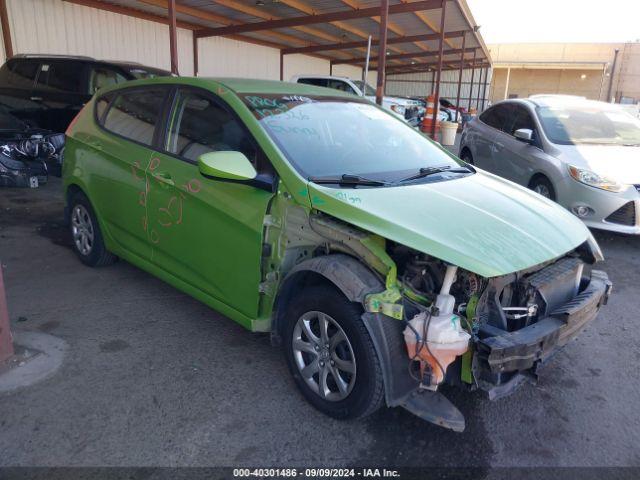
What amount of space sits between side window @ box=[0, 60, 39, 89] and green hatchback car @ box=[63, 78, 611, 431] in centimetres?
598

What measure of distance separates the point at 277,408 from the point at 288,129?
1.66 meters

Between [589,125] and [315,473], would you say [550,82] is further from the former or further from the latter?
[315,473]

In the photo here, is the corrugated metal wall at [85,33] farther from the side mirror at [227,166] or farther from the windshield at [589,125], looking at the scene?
the side mirror at [227,166]

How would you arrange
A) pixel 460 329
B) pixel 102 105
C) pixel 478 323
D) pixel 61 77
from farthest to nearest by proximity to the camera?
pixel 61 77 → pixel 102 105 → pixel 478 323 → pixel 460 329

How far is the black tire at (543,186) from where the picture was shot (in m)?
6.19

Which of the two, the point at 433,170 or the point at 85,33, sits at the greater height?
the point at 85,33

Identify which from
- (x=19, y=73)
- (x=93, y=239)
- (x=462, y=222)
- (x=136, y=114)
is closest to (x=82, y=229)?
(x=93, y=239)

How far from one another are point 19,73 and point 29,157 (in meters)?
2.83

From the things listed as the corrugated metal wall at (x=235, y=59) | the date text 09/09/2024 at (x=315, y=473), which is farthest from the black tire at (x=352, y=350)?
the corrugated metal wall at (x=235, y=59)

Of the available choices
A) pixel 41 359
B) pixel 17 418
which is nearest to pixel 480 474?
pixel 17 418

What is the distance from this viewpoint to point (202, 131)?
134 inches

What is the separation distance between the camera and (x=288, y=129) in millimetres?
3166

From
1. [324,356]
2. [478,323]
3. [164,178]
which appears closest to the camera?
[478,323]

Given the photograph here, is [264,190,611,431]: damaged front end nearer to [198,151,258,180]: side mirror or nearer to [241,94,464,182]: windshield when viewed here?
[198,151,258,180]: side mirror
